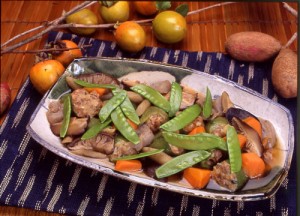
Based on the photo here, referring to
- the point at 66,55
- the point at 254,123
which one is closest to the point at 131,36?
the point at 66,55

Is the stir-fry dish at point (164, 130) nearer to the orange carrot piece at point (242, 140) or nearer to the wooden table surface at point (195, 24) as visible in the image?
the orange carrot piece at point (242, 140)

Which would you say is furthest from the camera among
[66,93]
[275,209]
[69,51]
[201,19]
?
[201,19]

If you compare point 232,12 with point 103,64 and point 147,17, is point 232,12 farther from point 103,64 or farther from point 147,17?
point 103,64

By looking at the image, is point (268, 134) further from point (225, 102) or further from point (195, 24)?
point (195, 24)

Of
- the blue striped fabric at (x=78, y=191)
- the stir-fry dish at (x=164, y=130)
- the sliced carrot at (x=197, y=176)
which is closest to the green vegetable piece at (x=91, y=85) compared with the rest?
the stir-fry dish at (x=164, y=130)

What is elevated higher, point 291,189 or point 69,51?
point 69,51

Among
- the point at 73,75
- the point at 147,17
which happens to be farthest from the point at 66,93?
the point at 147,17
